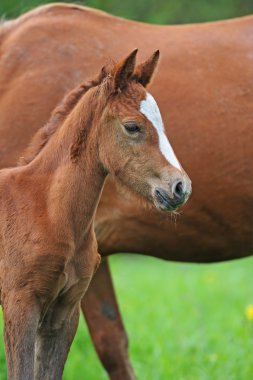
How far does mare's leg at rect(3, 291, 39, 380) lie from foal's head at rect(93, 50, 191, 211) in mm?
666

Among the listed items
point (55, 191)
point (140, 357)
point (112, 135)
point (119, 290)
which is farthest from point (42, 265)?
point (119, 290)

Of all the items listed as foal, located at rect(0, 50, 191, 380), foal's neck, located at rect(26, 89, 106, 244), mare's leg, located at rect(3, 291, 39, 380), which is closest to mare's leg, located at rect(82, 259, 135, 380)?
foal, located at rect(0, 50, 191, 380)

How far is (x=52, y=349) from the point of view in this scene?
417 centimetres

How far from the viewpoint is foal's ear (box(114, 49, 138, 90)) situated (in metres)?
3.90

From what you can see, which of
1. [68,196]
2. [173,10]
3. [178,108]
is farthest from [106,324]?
[173,10]

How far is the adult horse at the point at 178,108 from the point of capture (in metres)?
5.08

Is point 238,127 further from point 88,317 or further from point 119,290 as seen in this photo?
point 119,290

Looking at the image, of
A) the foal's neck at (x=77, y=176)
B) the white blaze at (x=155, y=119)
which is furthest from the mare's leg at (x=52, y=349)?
the white blaze at (x=155, y=119)

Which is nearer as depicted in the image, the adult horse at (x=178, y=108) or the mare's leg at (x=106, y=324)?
the adult horse at (x=178, y=108)

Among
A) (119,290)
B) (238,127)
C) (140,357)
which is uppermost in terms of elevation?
(238,127)

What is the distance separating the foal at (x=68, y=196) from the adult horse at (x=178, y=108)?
93 centimetres

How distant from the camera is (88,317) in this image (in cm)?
556

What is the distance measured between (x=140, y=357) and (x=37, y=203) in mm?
2806

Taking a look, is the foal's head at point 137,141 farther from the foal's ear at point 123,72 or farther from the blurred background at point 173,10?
the blurred background at point 173,10
